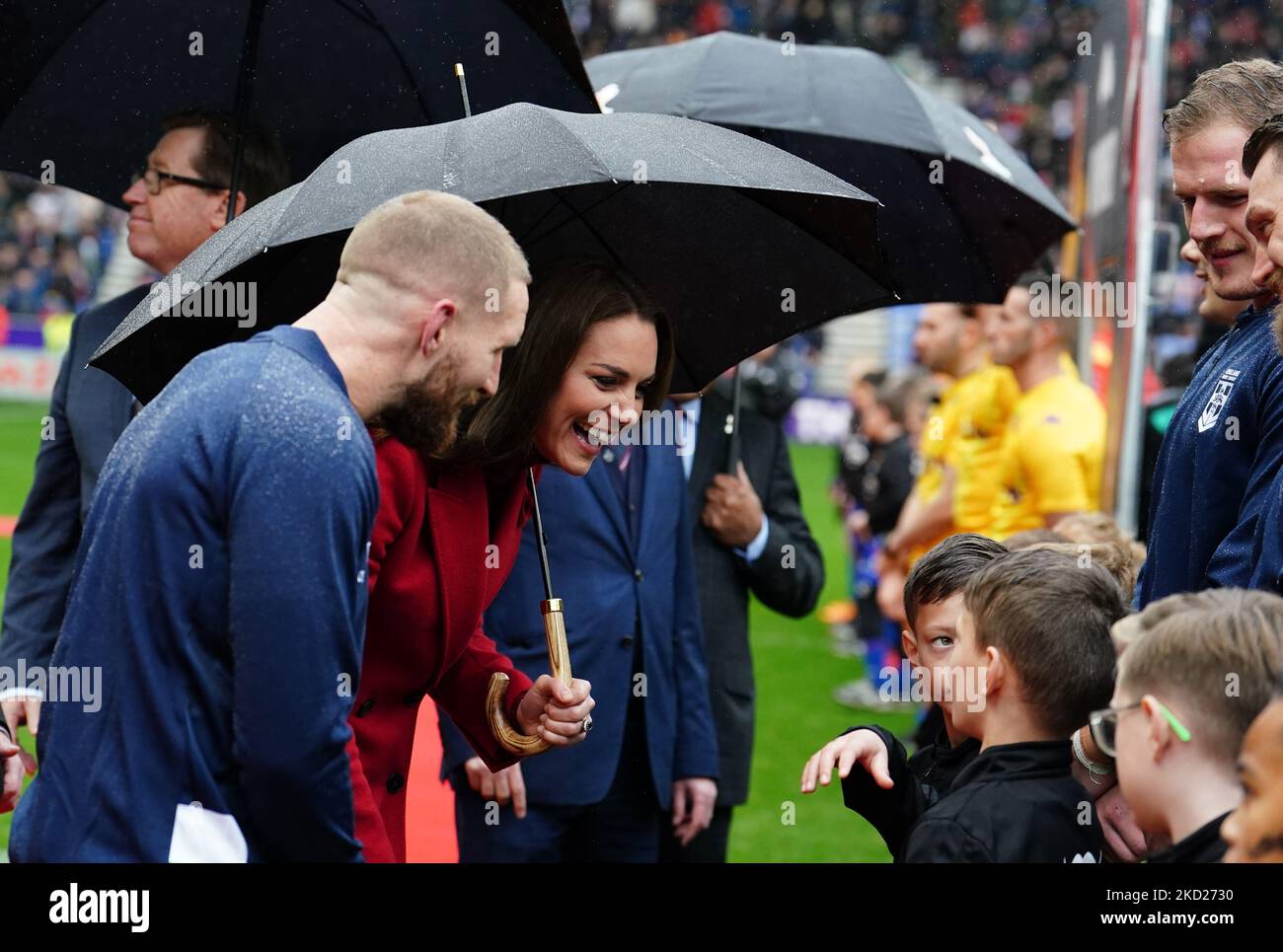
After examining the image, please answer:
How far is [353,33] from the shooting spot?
4027 millimetres

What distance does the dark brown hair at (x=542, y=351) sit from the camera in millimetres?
2953

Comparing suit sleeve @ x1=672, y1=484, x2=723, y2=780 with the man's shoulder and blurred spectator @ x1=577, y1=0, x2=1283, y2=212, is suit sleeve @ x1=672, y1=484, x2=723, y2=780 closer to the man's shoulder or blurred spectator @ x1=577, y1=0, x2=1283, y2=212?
the man's shoulder

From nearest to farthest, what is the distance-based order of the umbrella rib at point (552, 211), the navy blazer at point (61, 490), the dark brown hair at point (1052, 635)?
the dark brown hair at point (1052, 635) < the umbrella rib at point (552, 211) < the navy blazer at point (61, 490)

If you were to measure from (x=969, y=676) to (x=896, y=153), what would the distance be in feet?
7.41

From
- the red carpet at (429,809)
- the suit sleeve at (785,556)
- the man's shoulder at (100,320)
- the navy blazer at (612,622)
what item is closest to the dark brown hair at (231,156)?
the man's shoulder at (100,320)

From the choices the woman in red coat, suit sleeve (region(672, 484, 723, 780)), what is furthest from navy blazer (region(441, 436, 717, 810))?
the woman in red coat

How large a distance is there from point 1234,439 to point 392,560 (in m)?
1.60

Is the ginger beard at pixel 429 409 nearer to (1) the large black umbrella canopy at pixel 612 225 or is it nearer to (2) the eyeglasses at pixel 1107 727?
(1) the large black umbrella canopy at pixel 612 225

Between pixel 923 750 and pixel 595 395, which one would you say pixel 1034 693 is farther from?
pixel 595 395

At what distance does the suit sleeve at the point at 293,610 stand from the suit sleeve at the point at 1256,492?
5.15 feet

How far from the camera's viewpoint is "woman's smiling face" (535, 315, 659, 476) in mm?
3074

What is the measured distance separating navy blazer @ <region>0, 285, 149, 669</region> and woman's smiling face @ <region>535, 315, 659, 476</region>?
1292 millimetres

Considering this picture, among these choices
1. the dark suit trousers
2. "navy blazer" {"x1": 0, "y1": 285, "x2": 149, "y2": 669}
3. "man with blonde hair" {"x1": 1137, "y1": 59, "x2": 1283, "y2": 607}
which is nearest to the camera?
"man with blonde hair" {"x1": 1137, "y1": 59, "x2": 1283, "y2": 607}

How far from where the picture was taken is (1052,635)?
2.67m
